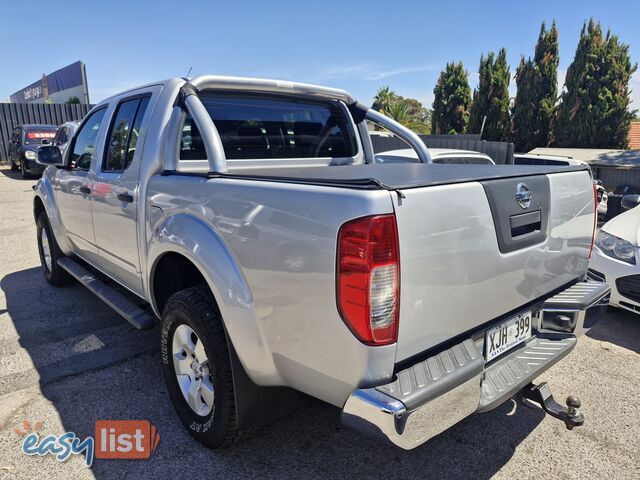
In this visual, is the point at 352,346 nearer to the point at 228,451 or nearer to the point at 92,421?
the point at 228,451

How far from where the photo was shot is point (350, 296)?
168cm

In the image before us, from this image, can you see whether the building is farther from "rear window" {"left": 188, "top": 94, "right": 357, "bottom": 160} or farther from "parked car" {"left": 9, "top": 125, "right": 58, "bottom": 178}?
"rear window" {"left": 188, "top": 94, "right": 357, "bottom": 160}

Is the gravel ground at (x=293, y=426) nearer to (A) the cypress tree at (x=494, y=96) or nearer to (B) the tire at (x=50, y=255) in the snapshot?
(B) the tire at (x=50, y=255)

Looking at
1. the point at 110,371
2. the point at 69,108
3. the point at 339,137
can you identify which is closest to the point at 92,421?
the point at 110,371

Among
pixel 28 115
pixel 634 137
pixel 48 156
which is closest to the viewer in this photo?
pixel 48 156

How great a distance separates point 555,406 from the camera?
2.41m

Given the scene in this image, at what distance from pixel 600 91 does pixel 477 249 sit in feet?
74.7

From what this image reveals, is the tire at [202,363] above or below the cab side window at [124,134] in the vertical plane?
below

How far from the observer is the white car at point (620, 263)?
4.01 metres

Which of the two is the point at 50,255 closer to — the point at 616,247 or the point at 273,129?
the point at 273,129

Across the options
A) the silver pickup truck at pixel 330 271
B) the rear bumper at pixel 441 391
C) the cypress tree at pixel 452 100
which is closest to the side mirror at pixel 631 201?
the silver pickup truck at pixel 330 271

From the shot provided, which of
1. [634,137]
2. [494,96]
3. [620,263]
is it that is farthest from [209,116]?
[634,137]

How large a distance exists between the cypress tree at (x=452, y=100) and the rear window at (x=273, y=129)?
24.1 meters

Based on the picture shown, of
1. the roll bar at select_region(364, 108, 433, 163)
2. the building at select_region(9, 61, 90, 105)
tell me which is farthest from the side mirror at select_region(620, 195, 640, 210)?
the building at select_region(9, 61, 90, 105)
